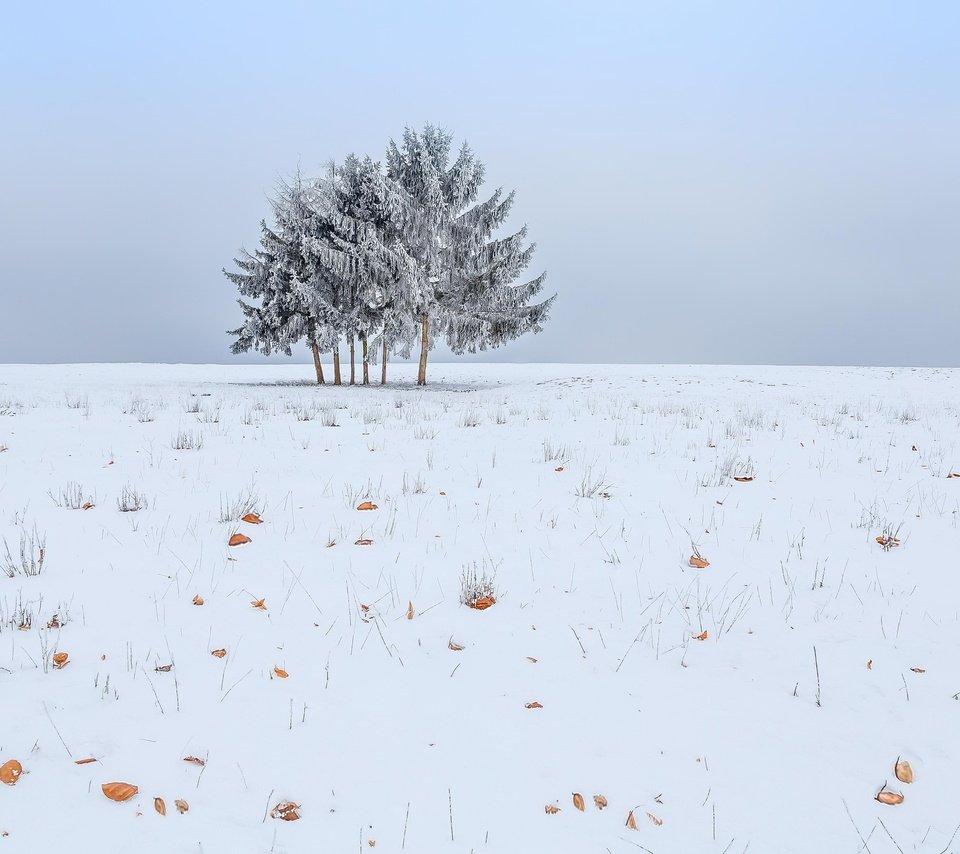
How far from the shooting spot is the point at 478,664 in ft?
7.89

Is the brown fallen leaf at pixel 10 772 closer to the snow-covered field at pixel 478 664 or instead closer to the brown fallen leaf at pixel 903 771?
the snow-covered field at pixel 478 664

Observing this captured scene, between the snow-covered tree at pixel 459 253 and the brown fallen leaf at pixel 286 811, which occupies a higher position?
the snow-covered tree at pixel 459 253

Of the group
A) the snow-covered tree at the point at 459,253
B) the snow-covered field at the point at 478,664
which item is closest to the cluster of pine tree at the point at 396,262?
the snow-covered tree at the point at 459,253

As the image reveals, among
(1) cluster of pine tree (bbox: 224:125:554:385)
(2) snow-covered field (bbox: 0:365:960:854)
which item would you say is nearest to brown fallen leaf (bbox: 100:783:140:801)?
(2) snow-covered field (bbox: 0:365:960:854)

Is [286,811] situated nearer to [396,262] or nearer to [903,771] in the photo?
[903,771]

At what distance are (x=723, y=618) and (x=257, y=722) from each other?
2.25 meters

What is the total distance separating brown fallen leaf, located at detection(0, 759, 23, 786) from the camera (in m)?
1.67

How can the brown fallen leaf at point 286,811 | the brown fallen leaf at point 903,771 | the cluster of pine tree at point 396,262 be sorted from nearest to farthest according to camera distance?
the brown fallen leaf at point 286,811 → the brown fallen leaf at point 903,771 → the cluster of pine tree at point 396,262

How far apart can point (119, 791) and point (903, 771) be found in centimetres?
265

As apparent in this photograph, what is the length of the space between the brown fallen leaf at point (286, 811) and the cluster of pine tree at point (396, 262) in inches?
820

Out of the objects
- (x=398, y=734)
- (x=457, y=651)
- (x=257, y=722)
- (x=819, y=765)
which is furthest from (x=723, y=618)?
(x=257, y=722)

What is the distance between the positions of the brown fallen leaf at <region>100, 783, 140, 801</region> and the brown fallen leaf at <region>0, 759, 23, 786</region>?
30cm

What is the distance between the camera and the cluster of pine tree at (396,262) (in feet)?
72.9

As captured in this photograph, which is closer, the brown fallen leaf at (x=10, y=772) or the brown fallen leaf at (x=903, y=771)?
the brown fallen leaf at (x=10, y=772)
